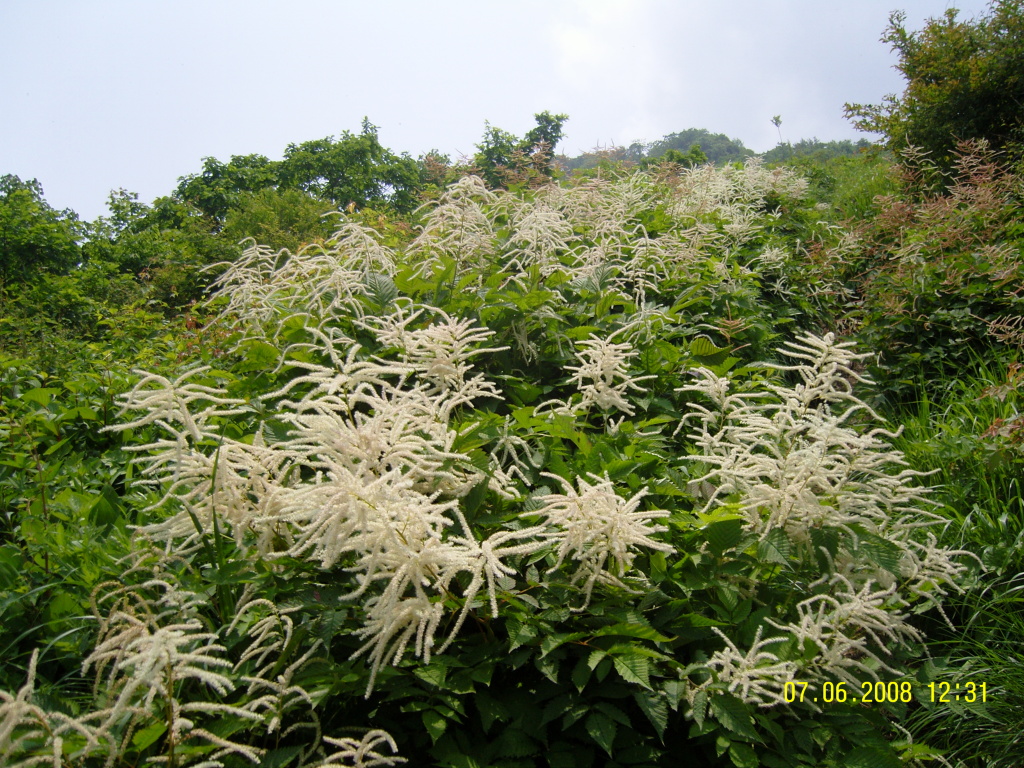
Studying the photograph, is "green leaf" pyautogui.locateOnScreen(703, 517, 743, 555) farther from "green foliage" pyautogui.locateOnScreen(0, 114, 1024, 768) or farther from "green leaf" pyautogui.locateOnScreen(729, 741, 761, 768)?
"green leaf" pyautogui.locateOnScreen(729, 741, 761, 768)

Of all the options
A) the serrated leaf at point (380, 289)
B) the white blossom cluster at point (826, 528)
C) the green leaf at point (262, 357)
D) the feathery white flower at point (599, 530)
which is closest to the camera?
the feathery white flower at point (599, 530)

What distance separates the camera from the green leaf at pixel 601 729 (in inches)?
73.1

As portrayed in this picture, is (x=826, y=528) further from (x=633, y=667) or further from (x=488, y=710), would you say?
(x=488, y=710)

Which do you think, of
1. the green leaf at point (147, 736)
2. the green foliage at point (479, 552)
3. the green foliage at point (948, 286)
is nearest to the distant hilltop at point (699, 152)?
the green foliage at point (948, 286)

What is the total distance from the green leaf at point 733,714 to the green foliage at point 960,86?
9.44 m

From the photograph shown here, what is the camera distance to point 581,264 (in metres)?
4.86

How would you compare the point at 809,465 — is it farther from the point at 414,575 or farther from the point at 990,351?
the point at 990,351

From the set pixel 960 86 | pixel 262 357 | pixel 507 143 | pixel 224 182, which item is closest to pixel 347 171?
pixel 224 182

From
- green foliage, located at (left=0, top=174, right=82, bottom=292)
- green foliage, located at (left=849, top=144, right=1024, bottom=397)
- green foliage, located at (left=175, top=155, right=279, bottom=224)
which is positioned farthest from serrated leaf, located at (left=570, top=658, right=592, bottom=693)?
green foliage, located at (left=175, top=155, right=279, bottom=224)

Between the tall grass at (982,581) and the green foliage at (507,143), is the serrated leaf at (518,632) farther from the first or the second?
the green foliage at (507,143)

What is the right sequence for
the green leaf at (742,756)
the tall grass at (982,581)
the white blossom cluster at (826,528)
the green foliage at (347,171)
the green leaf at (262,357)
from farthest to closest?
1. the green foliage at (347,171)
2. the green leaf at (262,357)
3. the tall grass at (982,581)
4. the white blossom cluster at (826,528)
5. the green leaf at (742,756)

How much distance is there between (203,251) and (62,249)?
644cm

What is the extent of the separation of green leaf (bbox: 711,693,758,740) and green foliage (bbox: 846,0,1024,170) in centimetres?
944

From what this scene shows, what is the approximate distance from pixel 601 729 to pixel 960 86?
10.7 m
